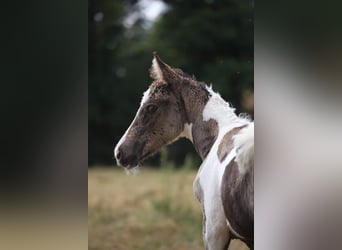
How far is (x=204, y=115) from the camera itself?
9.31 ft

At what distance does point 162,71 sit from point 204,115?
0.33 metres

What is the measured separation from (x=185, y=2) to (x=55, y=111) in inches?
37.3

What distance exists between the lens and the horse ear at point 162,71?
286cm

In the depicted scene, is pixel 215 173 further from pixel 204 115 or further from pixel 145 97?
pixel 145 97

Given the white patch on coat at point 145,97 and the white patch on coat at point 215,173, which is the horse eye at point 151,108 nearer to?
the white patch on coat at point 145,97

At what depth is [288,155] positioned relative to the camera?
2.65 m

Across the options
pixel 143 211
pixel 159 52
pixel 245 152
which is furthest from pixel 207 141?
pixel 143 211

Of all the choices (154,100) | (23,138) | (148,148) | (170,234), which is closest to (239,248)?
(170,234)

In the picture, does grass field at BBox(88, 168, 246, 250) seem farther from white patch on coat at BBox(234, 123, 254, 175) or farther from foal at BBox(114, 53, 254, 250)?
white patch on coat at BBox(234, 123, 254, 175)

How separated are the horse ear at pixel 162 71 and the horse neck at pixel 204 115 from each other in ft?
0.35

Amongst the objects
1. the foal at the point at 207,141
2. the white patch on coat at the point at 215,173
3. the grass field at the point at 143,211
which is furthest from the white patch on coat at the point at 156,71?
the grass field at the point at 143,211

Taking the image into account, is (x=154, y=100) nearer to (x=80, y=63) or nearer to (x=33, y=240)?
(x=80, y=63)

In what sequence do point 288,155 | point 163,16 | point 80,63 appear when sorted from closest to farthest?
point 288,155 < point 80,63 < point 163,16

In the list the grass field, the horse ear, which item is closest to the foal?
the horse ear
